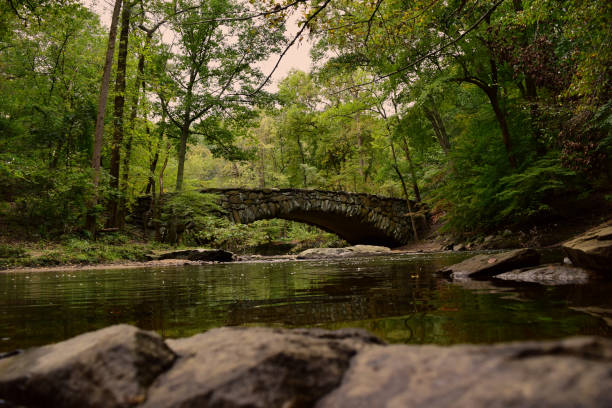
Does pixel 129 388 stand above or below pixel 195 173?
below

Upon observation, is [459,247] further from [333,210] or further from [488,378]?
[488,378]

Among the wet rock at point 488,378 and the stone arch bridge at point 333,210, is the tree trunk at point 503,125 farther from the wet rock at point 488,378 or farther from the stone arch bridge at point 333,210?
the wet rock at point 488,378

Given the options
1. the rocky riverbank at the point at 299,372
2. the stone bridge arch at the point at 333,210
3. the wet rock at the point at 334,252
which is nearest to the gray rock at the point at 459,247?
the wet rock at the point at 334,252

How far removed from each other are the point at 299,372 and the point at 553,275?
134 inches

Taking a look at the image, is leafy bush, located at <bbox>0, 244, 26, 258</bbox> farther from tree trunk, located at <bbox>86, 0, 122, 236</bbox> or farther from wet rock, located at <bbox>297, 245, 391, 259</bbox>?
wet rock, located at <bbox>297, 245, 391, 259</bbox>

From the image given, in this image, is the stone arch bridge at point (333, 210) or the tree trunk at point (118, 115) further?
the stone arch bridge at point (333, 210)

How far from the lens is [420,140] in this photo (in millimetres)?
18000

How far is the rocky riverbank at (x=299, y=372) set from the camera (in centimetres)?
57

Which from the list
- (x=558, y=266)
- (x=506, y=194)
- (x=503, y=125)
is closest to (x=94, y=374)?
(x=558, y=266)

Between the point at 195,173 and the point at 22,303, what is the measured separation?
4280cm

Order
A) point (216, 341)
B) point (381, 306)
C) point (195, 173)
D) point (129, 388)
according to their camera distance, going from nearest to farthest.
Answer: point (129, 388) → point (216, 341) → point (381, 306) → point (195, 173)

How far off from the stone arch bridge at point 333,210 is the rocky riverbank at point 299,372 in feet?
46.6

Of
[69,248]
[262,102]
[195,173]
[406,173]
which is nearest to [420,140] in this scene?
[406,173]

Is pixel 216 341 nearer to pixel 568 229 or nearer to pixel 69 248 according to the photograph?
pixel 69 248
